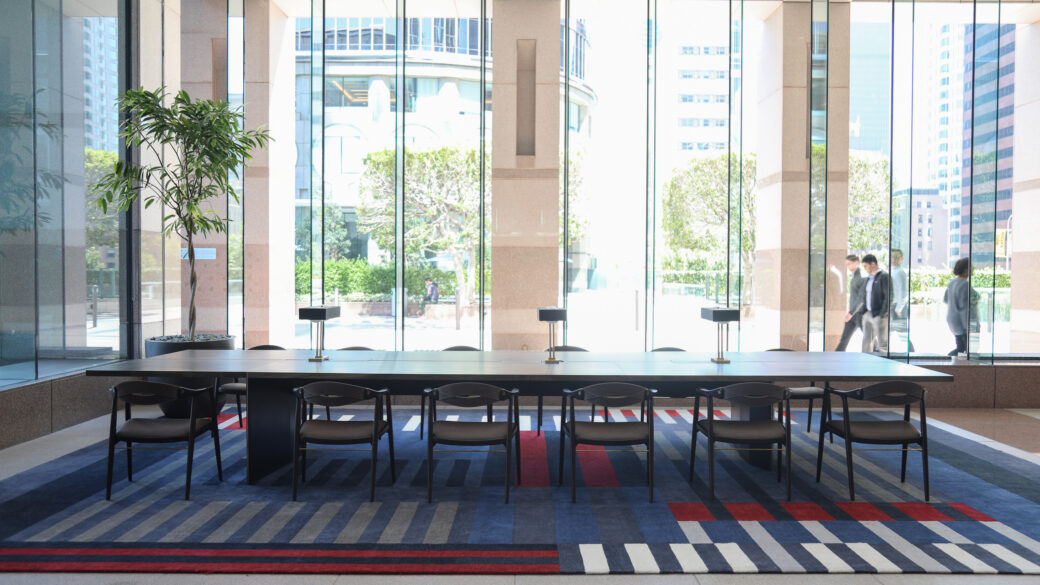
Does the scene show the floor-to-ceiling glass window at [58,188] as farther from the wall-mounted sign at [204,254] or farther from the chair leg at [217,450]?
the chair leg at [217,450]

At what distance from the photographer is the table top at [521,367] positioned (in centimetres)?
434

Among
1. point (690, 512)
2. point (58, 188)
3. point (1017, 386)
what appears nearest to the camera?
point (690, 512)

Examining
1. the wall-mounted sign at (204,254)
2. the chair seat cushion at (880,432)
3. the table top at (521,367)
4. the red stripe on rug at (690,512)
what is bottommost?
the red stripe on rug at (690,512)

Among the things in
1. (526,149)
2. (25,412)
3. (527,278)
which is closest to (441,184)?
(526,149)

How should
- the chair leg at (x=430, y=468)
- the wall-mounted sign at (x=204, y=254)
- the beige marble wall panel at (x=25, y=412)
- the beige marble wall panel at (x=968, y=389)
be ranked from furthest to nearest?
the wall-mounted sign at (x=204, y=254) → the beige marble wall panel at (x=968, y=389) → the beige marble wall panel at (x=25, y=412) → the chair leg at (x=430, y=468)

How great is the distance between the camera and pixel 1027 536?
139 inches

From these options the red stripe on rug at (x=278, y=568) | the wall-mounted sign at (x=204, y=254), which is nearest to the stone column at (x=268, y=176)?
the wall-mounted sign at (x=204, y=254)

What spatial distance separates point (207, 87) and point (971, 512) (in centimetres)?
801

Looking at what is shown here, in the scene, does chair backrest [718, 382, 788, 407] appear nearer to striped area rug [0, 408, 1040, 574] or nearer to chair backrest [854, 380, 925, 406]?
chair backrest [854, 380, 925, 406]

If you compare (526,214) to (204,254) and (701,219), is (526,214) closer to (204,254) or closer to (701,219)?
(701,219)

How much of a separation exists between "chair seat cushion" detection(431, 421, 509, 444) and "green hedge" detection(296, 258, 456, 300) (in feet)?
11.4

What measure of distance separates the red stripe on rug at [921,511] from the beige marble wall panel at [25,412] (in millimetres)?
6386

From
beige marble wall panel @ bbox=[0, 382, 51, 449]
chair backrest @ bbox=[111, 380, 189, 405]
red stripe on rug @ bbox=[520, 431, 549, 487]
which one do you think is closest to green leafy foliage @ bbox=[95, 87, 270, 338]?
beige marble wall panel @ bbox=[0, 382, 51, 449]

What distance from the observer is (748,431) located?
13.7 ft
